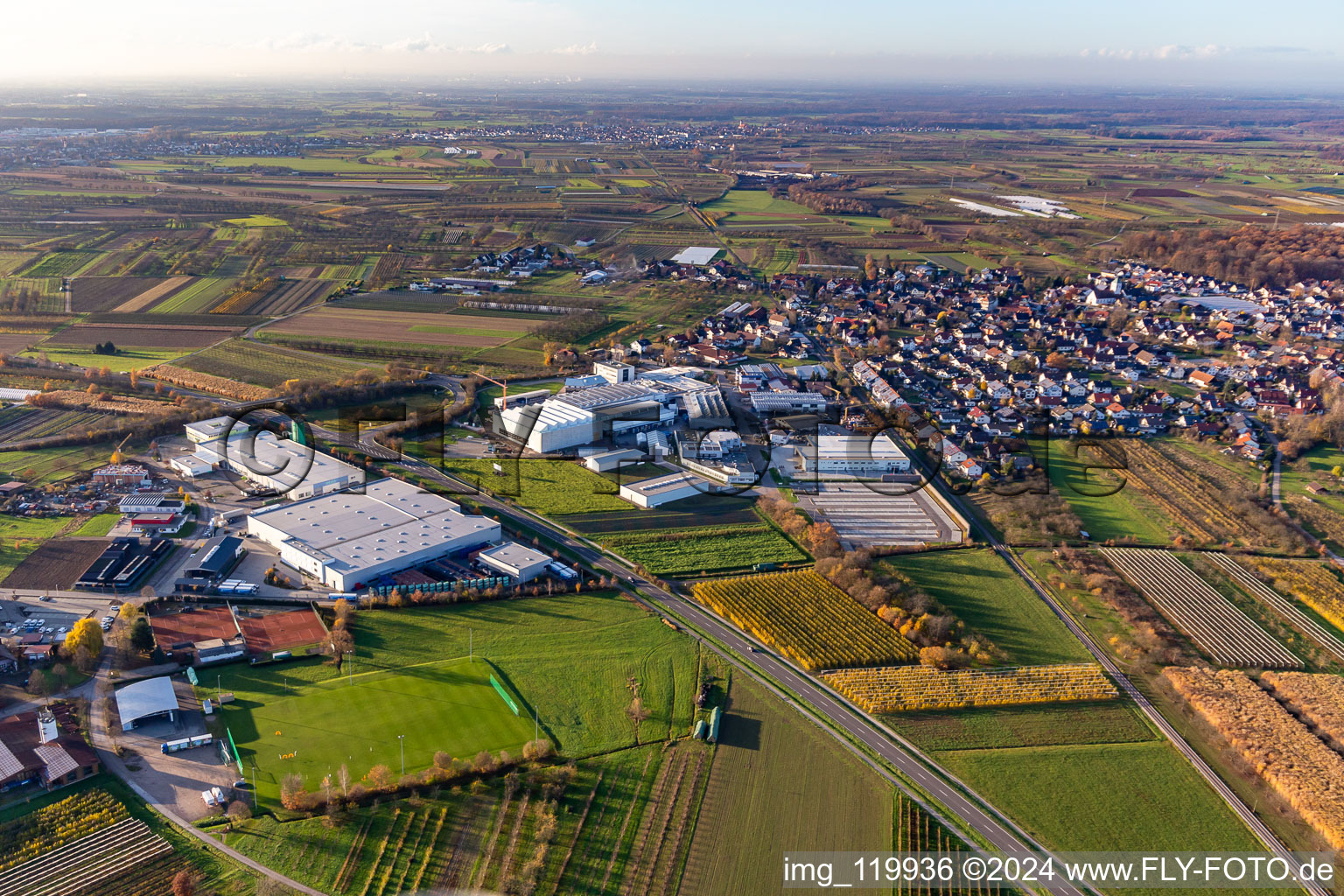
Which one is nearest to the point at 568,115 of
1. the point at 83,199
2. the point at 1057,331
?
the point at 83,199

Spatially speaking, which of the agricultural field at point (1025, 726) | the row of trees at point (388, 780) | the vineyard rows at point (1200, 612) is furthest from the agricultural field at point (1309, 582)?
the row of trees at point (388, 780)

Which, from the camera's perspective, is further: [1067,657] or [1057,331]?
[1057,331]

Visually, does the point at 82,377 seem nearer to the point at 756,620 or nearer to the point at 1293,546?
the point at 756,620

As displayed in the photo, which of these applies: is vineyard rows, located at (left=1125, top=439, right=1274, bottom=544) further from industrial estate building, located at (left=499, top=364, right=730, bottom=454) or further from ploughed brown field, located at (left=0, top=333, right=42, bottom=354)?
ploughed brown field, located at (left=0, top=333, right=42, bottom=354)

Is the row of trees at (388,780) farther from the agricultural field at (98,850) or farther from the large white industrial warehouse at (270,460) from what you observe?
the large white industrial warehouse at (270,460)

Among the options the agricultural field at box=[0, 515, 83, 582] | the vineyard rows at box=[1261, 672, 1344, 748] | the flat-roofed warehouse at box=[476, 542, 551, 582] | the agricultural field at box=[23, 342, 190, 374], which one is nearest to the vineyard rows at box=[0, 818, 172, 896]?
the flat-roofed warehouse at box=[476, 542, 551, 582]
